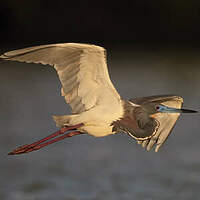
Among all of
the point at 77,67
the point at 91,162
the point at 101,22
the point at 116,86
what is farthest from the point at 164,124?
the point at 101,22

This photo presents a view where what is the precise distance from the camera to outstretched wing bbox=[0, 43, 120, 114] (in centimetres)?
895

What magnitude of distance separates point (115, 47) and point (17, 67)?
3.26 m

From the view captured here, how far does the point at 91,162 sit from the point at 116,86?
5032 millimetres

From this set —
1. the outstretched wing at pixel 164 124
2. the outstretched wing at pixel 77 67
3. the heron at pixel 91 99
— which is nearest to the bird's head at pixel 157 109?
the heron at pixel 91 99

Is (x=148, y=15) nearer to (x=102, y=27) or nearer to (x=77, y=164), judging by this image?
(x=102, y=27)

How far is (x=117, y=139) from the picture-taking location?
52.0 ft

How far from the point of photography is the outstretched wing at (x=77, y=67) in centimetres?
895

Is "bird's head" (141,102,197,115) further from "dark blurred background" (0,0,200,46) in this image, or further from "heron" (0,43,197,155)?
"dark blurred background" (0,0,200,46)

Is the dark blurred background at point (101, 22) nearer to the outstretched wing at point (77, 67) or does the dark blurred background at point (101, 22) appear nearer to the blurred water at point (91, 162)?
the blurred water at point (91, 162)

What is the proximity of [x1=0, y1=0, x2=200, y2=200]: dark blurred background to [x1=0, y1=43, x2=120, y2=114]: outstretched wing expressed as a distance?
14.1 ft

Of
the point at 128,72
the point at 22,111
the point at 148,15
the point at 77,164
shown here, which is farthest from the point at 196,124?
the point at 148,15

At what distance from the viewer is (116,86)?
19406mm

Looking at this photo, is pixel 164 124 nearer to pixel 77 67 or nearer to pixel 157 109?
pixel 157 109

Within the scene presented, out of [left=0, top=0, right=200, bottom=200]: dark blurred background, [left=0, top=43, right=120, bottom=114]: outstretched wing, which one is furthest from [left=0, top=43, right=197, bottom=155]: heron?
[left=0, top=0, right=200, bottom=200]: dark blurred background
